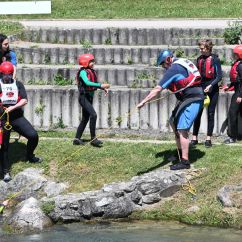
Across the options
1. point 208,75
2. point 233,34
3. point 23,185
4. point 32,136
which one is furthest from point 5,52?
point 233,34

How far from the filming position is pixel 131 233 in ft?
47.8

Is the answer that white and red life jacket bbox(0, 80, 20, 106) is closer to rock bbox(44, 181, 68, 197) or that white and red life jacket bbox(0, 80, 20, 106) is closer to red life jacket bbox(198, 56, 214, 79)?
rock bbox(44, 181, 68, 197)

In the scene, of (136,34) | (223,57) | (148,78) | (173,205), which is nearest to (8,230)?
(173,205)

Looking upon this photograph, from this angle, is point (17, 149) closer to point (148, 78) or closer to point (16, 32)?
point (148, 78)

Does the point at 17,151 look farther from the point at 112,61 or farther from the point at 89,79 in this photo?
the point at 112,61

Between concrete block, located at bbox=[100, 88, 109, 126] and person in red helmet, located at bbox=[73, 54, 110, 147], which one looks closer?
person in red helmet, located at bbox=[73, 54, 110, 147]

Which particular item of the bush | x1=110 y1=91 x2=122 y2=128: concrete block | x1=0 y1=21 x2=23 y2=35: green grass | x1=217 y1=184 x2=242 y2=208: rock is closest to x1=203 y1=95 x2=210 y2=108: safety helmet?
x1=217 y1=184 x2=242 y2=208: rock

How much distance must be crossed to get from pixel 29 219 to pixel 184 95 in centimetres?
307

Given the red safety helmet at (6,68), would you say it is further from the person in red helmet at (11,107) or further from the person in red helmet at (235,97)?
the person in red helmet at (235,97)

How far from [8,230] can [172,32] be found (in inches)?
345

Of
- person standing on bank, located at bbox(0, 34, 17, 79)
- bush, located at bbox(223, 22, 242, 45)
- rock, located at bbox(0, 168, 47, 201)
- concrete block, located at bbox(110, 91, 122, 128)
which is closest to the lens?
rock, located at bbox(0, 168, 47, 201)

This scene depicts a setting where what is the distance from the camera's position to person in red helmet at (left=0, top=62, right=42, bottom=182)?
16.2m

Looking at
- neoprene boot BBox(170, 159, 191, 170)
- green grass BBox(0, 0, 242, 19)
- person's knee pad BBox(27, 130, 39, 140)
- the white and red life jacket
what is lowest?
neoprene boot BBox(170, 159, 191, 170)

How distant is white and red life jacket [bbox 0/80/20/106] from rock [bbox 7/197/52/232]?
6.04 ft
